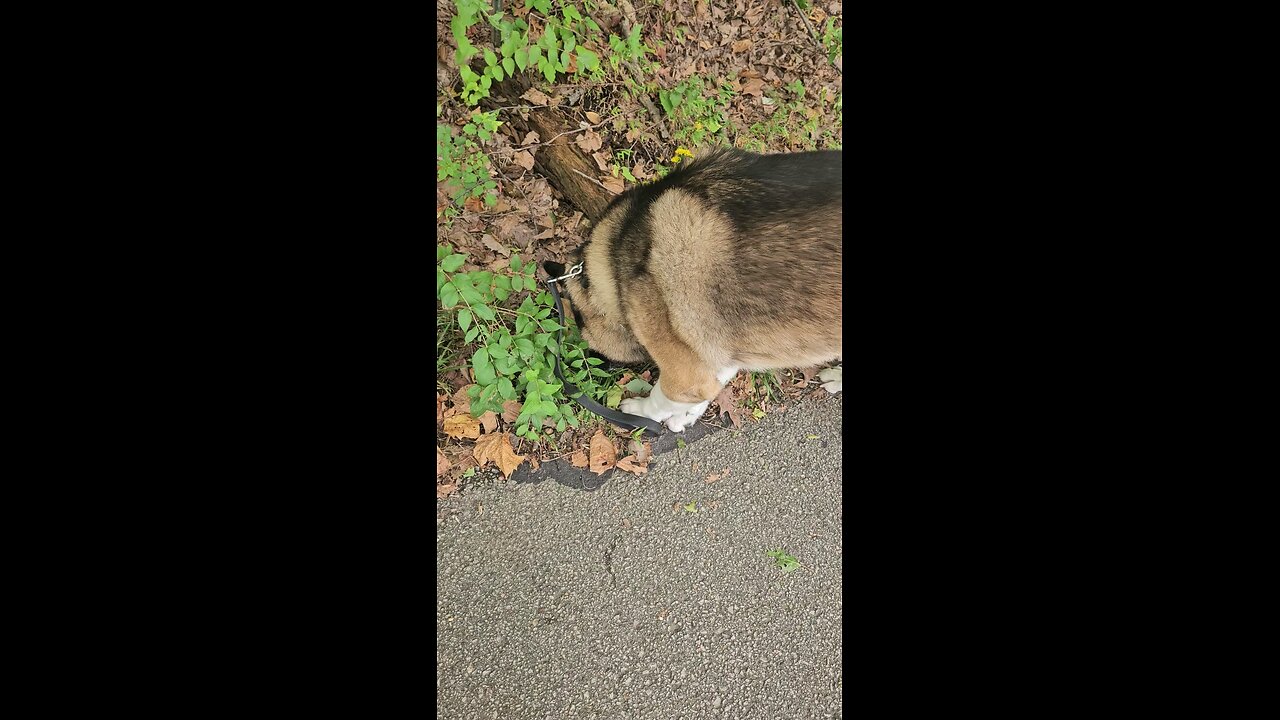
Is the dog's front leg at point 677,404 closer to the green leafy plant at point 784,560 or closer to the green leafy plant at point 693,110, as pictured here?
the green leafy plant at point 784,560

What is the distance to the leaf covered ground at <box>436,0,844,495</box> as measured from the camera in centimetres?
254

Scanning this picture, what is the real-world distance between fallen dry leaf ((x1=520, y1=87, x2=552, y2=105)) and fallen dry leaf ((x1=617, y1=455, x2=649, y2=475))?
1935 mm

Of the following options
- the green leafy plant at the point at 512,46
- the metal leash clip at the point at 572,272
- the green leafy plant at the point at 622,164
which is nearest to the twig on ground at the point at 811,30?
the green leafy plant at the point at 622,164

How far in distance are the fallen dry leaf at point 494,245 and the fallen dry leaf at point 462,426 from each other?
0.84 meters

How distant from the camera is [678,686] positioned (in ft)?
8.65

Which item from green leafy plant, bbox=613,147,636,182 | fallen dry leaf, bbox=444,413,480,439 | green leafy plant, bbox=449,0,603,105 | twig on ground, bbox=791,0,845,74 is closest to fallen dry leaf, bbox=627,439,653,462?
fallen dry leaf, bbox=444,413,480,439

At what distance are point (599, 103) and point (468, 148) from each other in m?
0.92

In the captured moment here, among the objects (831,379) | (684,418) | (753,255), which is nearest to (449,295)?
(753,255)

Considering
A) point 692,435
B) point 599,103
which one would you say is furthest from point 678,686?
point 599,103

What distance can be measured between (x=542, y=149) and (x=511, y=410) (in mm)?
1447
